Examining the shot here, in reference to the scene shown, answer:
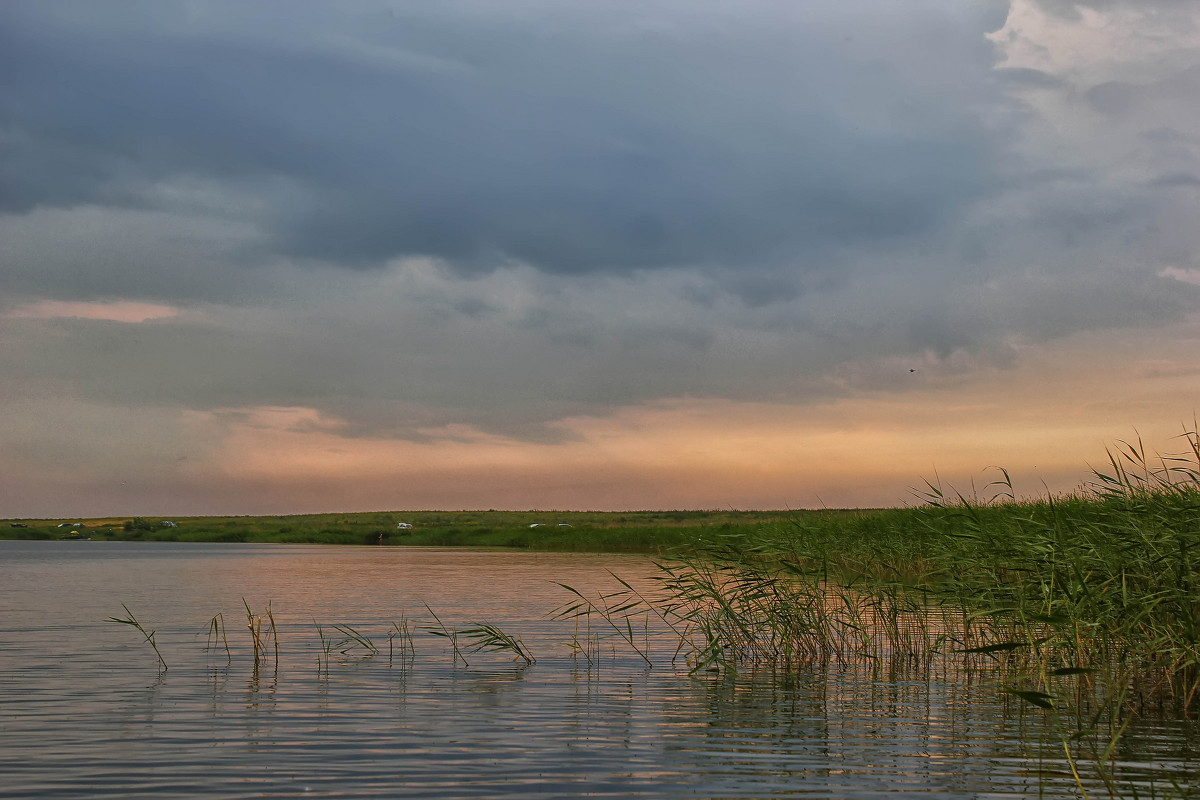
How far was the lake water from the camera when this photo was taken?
8.70 meters

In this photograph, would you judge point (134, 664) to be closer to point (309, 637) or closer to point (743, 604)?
point (309, 637)

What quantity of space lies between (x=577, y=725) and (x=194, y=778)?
4.20 m

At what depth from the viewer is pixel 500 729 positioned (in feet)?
36.0

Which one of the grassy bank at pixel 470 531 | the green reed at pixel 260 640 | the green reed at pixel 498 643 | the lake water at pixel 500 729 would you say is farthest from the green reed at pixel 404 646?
the grassy bank at pixel 470 531

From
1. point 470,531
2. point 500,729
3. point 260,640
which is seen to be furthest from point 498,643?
point 470,531

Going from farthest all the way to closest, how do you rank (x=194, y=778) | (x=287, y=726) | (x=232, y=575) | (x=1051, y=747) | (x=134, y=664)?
1. (x=232, y=575)
2. (x=134, y=664)
3. (x=287, y=726)
4. (x=1051, y=747)
5. (x=194, y=778)

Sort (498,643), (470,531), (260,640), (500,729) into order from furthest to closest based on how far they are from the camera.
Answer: (470,531) < (260,640) < (498,643) < (500,729)

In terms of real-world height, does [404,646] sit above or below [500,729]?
below

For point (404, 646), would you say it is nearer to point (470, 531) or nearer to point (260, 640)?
point (260, 640)

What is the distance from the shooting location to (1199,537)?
38.4ft

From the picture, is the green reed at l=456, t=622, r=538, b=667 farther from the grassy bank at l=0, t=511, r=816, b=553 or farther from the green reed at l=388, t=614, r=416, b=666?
the grassy bank at l=0, t=511, r=816, b=553

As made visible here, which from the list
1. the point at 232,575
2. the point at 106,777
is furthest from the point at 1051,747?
the point at 232,575

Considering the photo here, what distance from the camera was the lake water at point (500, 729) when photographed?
8703 mm

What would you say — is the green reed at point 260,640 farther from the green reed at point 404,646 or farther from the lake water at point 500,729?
the green reed at point 404,646
